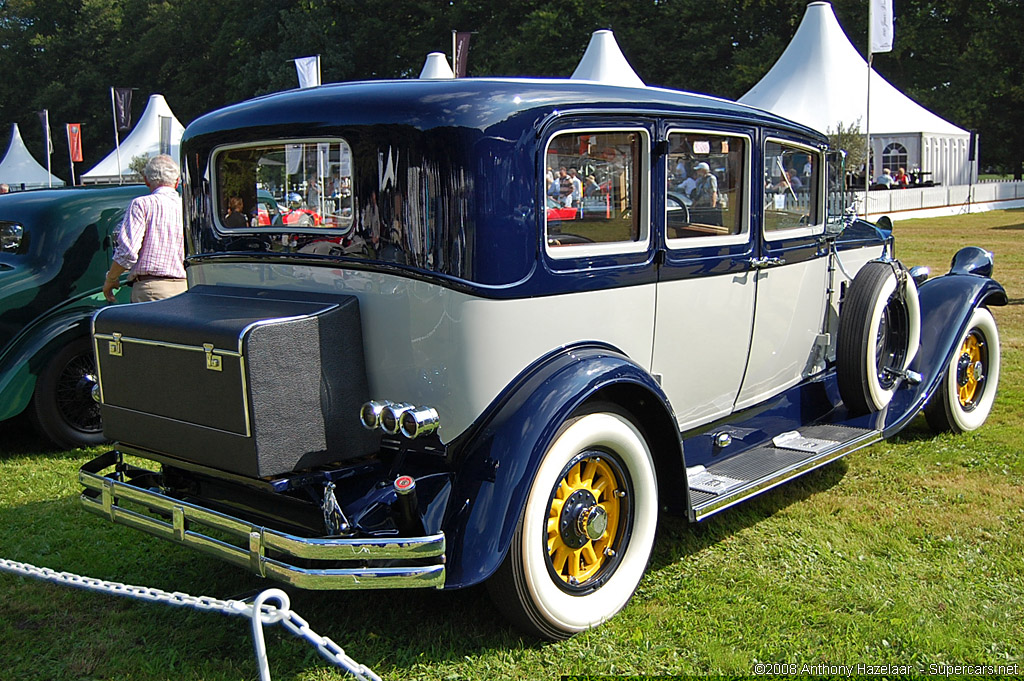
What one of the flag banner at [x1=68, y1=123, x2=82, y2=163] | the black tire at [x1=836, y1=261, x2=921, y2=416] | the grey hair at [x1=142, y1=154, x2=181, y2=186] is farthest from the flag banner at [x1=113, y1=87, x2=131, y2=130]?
the black tire at [x1=836, y1=261, x2=921, y2=416]

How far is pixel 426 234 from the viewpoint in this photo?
3.29 meters

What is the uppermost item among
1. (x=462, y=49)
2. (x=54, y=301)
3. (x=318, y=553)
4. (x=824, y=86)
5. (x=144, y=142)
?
(x=462, y=49)

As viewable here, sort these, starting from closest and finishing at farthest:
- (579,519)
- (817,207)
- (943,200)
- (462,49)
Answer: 1. (579,519)
2. (817,207)
3. (462,49)
4. (943,200)

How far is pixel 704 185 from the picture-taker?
4.20 m

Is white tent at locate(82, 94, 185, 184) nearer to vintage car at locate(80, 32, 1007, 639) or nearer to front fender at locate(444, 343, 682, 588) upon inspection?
vintage car at locate(80, 32, 1007, 639)

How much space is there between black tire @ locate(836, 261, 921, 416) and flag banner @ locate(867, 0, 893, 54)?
1654cm

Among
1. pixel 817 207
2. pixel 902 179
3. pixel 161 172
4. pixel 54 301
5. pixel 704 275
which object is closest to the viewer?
pixel 704 275

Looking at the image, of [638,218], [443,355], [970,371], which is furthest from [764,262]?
[970,371]

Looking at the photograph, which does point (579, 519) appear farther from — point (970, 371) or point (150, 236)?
point (150, 236)

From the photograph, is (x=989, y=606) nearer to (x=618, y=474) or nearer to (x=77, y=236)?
(x=618, y=474)

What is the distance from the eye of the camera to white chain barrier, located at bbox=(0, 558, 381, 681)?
96.9 inches

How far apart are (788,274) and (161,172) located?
4.00 meters

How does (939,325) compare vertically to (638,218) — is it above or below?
below

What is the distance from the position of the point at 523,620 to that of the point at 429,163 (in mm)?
1643
